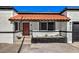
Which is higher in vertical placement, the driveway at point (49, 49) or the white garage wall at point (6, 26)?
the white garage wall at point (6, 26)

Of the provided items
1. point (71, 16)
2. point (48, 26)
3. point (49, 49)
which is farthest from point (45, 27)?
point (49, 49)

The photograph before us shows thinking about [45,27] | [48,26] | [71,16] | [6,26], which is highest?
[71,16]

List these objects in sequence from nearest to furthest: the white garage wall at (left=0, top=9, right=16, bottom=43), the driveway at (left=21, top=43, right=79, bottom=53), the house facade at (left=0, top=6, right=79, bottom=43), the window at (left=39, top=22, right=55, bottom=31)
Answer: the driveway at (left=21, top=43, right=79, bottom=53) < the white garage wall at (left=0, top=9, right=16, bottom=43) < the house facade at (left=0, top=6, right=79, bottom=43) < the window at (left=39, top=22, right=55, bottom=31)

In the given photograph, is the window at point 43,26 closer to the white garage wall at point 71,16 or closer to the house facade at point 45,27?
the house facade at point 45,27

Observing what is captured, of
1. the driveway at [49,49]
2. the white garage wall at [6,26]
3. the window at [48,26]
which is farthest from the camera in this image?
the window at [48,26]

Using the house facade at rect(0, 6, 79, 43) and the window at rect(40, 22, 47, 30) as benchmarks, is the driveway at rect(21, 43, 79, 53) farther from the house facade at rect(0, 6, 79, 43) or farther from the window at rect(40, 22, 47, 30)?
the window at rect(40, 22, 47, 30)

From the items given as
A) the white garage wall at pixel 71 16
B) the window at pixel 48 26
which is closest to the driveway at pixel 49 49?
the white garage wall at pixel 71 16

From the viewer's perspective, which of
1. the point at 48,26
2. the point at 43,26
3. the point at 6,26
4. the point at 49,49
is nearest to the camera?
the point at 49,49

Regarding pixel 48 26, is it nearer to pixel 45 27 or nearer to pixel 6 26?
pixel 45 27

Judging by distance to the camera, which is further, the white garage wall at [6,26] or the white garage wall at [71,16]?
the white garage wall at [71,16]

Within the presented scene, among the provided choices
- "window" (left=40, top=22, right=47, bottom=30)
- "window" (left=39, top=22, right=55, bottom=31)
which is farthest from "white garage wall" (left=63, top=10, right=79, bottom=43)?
"window" (left=40, top=22, right=47, bottom=30)

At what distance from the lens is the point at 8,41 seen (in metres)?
20.5

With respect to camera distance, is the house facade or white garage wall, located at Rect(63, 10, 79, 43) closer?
the house facade
